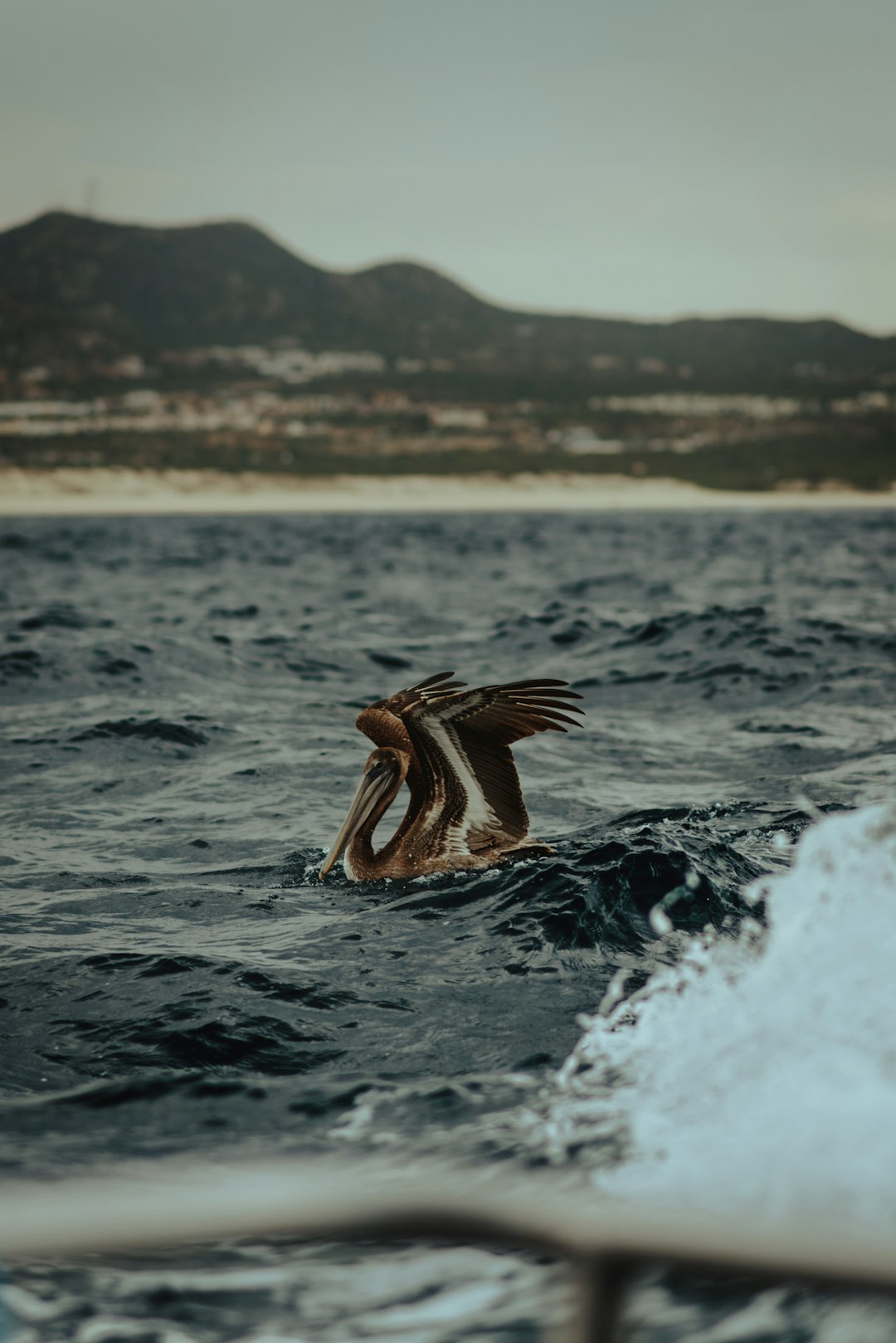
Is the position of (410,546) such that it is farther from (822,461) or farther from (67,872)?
(822,461)

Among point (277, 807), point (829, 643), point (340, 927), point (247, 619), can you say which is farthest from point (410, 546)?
point (340, 927)

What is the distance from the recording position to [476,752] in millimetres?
7535

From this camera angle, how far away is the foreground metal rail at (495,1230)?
39.6 inches

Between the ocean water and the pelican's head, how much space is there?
1.17 feet

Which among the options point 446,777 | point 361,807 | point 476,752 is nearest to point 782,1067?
point 476,752

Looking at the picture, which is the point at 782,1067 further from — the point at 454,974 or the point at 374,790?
the point at 374,790

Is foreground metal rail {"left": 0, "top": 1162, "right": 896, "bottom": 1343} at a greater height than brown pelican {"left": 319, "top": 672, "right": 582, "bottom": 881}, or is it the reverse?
foreground metal rail {"left": 0, "top": 1162, "right": 896, "bottom": 1343}

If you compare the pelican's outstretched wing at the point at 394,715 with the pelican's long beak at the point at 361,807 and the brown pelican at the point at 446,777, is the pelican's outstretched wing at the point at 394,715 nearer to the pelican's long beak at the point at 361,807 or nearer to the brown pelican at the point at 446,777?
the brown pelican at the point at 446,777

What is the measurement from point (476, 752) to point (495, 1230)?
647 cm

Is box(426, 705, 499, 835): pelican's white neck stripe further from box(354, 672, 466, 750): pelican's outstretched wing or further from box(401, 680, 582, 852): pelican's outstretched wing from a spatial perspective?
box(354, 672, 466, 750): pelican's outstretched wing

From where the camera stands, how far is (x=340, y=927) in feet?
22.6

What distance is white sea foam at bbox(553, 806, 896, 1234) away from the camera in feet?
8.84

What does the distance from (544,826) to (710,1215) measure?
8.38m

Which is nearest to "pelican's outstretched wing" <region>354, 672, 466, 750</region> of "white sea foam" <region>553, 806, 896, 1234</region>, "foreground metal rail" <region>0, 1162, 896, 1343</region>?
"white sea foam" <region>553, 806, 896, 1234</region>
